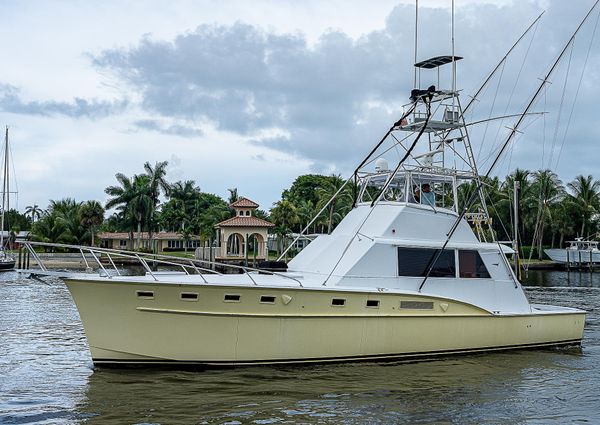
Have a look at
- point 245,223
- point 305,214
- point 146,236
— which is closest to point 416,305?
point 245,223

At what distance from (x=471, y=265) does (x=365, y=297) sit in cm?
323

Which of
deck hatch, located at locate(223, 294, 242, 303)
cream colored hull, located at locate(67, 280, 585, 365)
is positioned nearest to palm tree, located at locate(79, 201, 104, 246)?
cream colored hull, located at locate(67, 280, 585, 365)

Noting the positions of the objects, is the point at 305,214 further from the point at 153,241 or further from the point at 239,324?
the point at 239,324

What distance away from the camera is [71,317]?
67.5 feet

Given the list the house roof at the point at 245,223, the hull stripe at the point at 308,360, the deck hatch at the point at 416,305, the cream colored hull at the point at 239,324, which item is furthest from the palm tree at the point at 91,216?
the deck hatch at the point at 416,305

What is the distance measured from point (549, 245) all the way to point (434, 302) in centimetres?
6119

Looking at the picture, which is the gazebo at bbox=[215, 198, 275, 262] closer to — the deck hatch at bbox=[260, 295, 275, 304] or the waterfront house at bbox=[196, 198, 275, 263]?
the waterfront house at bbox=[196, 198, 275, 263]

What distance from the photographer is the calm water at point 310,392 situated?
9.69m

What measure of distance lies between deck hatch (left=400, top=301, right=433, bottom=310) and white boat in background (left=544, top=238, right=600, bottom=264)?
48.2 meters

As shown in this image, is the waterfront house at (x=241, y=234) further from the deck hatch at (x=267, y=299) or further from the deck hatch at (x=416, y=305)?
the deck hatch at (x=267, y=299)

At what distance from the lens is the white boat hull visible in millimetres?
57281

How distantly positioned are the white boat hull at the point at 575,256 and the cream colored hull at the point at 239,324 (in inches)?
1927

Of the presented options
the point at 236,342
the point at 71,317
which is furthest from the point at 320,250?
the point at 71,317

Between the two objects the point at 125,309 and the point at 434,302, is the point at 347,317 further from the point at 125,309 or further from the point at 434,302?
the point at 125,309
